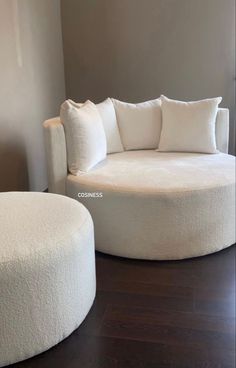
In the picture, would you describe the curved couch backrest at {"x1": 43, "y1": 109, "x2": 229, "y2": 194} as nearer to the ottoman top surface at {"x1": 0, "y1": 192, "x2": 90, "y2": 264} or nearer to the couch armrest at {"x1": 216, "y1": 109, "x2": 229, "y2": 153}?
the ottoman top surface at {"x1": 0, "y1": 192, "x2": 90, "y2": 264}

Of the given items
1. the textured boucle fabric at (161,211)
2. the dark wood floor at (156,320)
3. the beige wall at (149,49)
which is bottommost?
the dark wood floor at (156,320)

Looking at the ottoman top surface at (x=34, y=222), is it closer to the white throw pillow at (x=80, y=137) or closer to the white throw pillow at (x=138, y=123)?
the white throw pillow at (x=80, y=137)

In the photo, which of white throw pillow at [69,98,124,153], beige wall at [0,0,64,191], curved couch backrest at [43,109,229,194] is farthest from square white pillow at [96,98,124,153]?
beige wall at [0,0,64,191]

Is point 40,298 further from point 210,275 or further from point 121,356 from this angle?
point 210,275

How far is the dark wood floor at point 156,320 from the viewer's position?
1363 millimetres

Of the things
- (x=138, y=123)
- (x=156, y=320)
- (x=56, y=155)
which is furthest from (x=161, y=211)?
(x=138, y=123)

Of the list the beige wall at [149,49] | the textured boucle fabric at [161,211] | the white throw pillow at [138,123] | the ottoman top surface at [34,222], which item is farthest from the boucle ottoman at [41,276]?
the beige wall at [149,49]

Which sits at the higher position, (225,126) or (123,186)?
(225,126)

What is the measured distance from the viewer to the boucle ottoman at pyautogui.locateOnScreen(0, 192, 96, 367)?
1.25m

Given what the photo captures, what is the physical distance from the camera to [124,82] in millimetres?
3502

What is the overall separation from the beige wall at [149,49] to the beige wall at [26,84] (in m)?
0.24

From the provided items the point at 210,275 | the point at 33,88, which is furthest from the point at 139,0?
the point at 210,275

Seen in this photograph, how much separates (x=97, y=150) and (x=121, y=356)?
1281mm

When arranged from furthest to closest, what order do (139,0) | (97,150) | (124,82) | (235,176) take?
(124,82)
(139,0)
(97,150)
(235,176)
